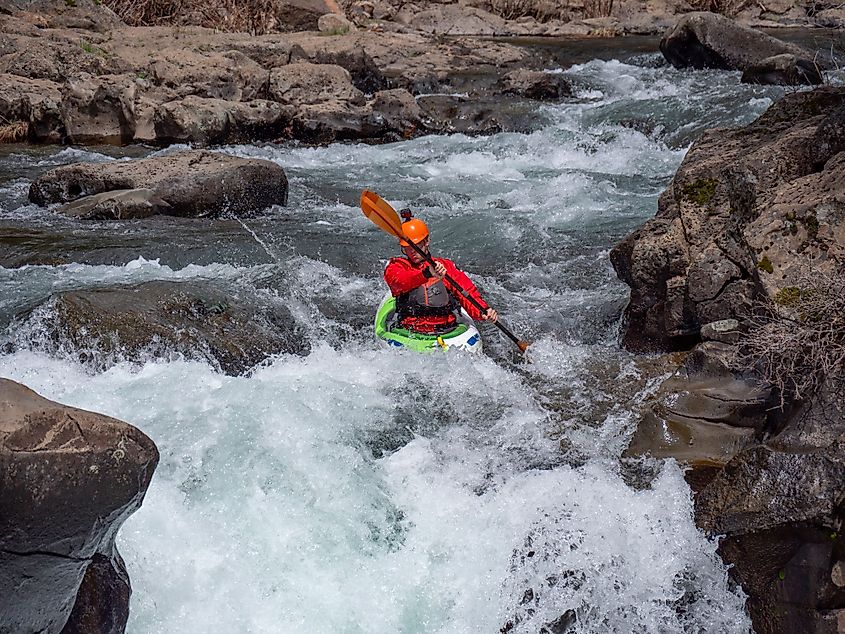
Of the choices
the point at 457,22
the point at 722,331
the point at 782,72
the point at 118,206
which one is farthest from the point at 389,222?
the point at 457,22

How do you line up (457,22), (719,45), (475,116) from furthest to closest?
(457,22) → (719,45) → (475,116)

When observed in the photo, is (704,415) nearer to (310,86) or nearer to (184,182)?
(184,182)

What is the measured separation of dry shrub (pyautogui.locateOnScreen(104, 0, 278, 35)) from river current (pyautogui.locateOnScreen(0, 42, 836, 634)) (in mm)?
10600

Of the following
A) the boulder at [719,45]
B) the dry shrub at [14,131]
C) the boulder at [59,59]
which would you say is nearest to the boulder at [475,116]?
the boulder at [719,45]

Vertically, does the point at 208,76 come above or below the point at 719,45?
below

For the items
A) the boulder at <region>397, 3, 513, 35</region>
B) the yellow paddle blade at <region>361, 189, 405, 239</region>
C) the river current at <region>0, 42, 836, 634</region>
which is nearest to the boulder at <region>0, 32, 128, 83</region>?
the river current at <region>0, 42, 836, 634</region>

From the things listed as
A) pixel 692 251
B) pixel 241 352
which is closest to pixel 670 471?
pixel 692 251

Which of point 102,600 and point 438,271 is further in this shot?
point 438,271

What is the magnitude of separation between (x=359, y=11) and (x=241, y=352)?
18.7 m

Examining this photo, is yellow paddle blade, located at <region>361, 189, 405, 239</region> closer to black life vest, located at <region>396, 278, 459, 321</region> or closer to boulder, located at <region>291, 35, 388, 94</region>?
black life vest, located at <region>396, 278, 459, 321</region>

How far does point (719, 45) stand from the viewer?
14.5 meters

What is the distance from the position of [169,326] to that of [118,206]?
111 inches

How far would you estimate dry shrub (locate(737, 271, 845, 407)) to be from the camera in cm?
336

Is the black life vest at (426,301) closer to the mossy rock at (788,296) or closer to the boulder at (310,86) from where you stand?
the mossy rock at (788,296)
